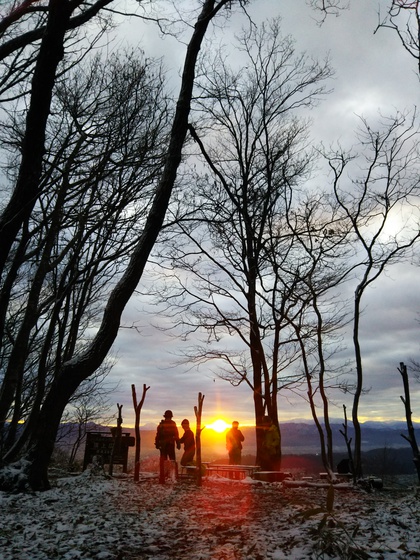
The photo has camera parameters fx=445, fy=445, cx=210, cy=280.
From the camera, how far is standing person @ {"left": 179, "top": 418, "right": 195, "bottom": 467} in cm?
1566

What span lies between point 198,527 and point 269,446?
863cm

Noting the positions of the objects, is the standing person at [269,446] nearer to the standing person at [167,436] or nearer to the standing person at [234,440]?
the standing person at [234,440]

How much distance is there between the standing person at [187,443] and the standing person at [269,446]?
8.70 feet

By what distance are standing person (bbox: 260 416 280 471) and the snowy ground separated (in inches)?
183

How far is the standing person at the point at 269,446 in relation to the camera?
1456 centimetres

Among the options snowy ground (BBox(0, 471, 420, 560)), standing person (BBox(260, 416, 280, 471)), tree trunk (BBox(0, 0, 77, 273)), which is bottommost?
snowy ground (BBox(0, 471, 420, 560))

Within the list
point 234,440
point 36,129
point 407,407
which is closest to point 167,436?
point 234,440

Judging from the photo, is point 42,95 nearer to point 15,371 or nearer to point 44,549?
point 44,549

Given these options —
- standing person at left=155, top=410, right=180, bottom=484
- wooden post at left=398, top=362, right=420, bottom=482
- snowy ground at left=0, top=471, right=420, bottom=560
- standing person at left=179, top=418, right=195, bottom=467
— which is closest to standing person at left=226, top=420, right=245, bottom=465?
standing person at left=179, top=418, right=195, bottom=467

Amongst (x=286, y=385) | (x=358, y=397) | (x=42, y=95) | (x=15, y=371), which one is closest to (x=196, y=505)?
(x=15, y=371)

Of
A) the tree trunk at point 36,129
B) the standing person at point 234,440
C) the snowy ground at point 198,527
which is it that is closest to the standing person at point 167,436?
the standing person at point 234,440

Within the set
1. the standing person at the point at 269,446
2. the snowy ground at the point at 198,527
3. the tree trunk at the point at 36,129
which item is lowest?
the snowy ground at the point at 198,527

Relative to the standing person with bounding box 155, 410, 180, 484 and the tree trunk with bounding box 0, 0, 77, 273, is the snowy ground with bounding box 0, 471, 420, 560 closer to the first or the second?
the tree trunk with bounding box 0, 0, 77, 273

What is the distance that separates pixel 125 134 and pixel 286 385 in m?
12.4
